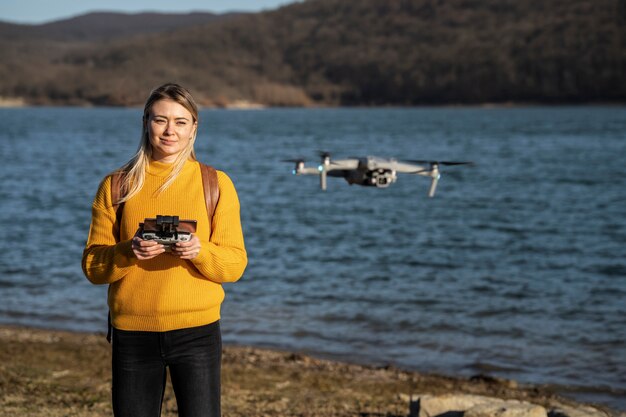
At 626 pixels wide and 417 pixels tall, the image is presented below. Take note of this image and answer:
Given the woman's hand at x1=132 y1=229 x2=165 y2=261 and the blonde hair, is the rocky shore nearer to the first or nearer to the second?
the blonde hair

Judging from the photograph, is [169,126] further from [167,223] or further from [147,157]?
[167,223]

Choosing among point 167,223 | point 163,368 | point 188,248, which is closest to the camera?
point 167,223

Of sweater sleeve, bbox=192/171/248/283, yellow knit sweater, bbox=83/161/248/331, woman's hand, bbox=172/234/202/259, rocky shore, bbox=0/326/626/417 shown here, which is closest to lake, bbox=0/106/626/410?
sweater sleeve, bbox=192/171/248/283

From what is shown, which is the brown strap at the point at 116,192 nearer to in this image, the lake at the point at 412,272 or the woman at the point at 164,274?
the woman at the point at 164,274

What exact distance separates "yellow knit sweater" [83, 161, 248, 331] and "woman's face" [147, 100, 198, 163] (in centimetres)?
11

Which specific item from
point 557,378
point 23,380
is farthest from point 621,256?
point 23,380

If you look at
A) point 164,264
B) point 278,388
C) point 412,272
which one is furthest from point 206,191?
point 412,272

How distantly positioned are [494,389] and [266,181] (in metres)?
42.4

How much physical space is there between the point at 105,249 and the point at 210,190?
0.58 metres

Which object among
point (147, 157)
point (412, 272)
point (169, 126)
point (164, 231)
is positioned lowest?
point (412, 272)

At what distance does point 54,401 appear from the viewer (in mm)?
9258

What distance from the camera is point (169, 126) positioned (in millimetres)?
4598

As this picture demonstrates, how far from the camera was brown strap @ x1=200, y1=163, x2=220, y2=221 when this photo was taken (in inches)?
182

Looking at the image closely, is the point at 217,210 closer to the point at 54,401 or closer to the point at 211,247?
the point at 211,247
